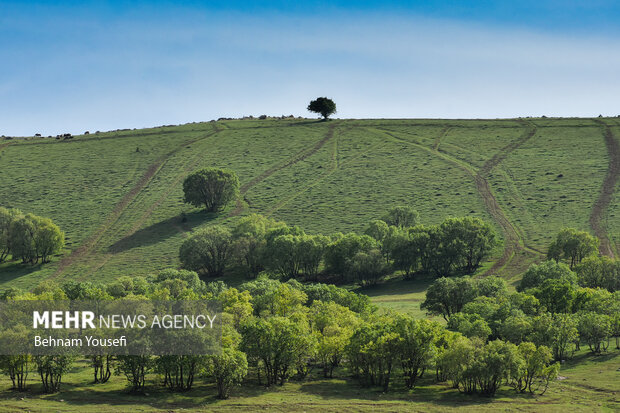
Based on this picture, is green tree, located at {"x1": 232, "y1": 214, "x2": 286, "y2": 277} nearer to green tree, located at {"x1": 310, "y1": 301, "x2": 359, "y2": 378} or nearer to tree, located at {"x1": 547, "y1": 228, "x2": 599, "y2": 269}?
green tree, located at {"x1": 310, "y1": 301, "x2": 359, "y2": 378}

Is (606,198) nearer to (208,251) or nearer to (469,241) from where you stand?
(469,241)

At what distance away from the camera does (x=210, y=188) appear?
174125 mm

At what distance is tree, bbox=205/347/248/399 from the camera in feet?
215

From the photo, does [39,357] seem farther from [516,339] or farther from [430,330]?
[516,339]

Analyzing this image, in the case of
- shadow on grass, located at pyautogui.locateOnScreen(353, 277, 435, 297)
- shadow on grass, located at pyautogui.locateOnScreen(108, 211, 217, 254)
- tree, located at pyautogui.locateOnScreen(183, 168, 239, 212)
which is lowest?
shadow on grass, located at pyautogui.locateOnScreen(353, 277, 435, 297)

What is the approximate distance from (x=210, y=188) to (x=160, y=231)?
19.7m

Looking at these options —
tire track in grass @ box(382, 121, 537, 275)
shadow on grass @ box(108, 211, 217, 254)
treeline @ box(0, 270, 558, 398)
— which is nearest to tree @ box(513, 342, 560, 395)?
treeline @ box(0, 270, 558, 398)

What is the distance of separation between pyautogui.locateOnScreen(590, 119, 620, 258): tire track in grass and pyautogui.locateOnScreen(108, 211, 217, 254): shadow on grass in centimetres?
9835

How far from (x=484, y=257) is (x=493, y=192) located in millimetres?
41777

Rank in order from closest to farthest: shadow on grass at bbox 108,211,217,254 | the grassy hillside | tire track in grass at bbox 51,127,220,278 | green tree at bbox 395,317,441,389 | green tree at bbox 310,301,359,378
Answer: green tree at bbox 395,317,441,389 → green tree at bbox 310,301,359,378 → the grassy hillside → tire track in grass at bbox 51,127,220,278 → shadow on grass at bbox 108,211,217,254

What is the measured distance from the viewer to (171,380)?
70.0m

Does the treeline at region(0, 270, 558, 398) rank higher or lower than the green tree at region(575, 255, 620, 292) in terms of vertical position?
lower

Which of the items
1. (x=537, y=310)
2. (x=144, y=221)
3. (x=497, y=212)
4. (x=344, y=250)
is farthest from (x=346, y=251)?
(x=144, y=221)

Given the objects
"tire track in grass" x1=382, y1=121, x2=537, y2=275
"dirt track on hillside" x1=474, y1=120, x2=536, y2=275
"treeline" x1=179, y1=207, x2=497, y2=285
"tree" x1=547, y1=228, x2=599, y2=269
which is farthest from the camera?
"tire track in grass" x1=382, y1=121, x2=537, y2=275
